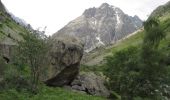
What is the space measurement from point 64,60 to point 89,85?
290 inches

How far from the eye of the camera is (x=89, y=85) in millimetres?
64812

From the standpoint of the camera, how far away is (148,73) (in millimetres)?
56312

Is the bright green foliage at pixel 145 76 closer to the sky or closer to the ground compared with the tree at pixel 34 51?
closer to the ground

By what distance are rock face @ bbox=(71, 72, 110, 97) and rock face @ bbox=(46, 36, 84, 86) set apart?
1721 mm

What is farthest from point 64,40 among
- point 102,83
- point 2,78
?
point 2,78

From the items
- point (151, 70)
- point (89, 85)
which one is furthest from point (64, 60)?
point (151, 70)

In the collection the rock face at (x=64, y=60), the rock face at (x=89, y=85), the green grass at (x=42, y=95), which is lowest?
the green grass at (x=42, y=95)

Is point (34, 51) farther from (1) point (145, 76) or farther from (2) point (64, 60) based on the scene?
(1) point (145, 76)

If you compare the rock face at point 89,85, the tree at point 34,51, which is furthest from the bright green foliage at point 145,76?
the tree at point 34,51

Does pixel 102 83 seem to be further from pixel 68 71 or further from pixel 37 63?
pixel 37 63

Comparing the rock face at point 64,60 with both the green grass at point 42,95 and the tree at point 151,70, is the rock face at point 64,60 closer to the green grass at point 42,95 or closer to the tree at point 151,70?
the green grass at point 42,95

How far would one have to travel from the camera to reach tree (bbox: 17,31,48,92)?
49531 mm

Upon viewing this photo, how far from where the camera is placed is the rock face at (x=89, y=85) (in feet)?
209

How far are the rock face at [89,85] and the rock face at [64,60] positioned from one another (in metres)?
1.72
